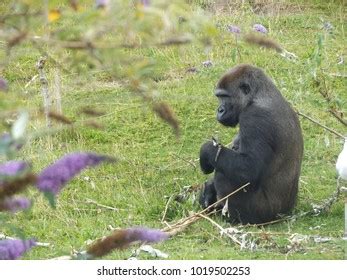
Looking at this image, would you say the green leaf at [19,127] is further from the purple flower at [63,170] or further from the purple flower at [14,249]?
the purple flower at [14,249]

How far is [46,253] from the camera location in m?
5.53

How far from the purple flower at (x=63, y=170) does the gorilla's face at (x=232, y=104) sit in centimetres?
434

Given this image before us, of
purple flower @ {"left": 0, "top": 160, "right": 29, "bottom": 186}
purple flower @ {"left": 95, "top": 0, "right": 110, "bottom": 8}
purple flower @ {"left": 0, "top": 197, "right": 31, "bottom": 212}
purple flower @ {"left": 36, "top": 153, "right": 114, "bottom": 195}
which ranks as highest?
purple flower @ {"left": 95, "top": 0, "right": 110, "bottom": 8}

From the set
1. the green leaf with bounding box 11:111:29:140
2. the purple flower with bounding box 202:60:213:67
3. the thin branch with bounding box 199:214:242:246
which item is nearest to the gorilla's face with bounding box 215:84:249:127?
the thin branch with bounding box 199:214:242:246

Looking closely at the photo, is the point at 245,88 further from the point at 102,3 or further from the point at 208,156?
the point at 102,3

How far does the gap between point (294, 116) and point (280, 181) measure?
1.59 feet

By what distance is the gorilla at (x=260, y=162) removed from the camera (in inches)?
241

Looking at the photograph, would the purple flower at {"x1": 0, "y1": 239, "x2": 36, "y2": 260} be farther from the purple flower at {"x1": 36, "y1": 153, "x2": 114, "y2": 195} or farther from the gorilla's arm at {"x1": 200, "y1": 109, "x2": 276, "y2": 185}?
the gorilla's arm at {"x1": 200, "y1": 109, "x2": 276, "y2": 185}

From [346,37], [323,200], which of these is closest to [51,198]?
[323,200]

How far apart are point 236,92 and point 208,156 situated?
1.88 feet

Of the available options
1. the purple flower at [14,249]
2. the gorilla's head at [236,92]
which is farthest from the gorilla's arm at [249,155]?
the purple flower at [14,249]

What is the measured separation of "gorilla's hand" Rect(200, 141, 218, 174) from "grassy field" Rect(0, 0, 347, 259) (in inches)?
13.2

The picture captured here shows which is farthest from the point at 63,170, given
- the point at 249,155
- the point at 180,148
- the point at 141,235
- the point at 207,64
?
the point at 207,64

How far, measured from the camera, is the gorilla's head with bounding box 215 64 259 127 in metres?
6.50
